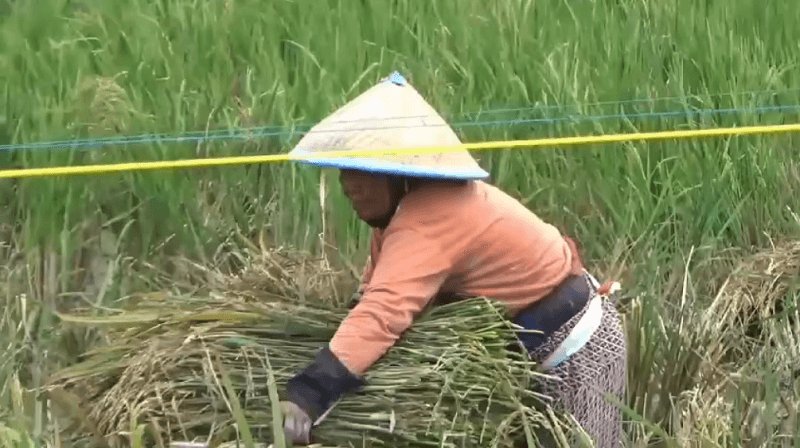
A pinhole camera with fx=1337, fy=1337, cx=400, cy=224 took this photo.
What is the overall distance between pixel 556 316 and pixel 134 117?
140 cm

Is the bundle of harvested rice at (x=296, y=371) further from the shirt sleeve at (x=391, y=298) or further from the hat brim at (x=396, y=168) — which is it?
the hat brim at (x=396, y=168)

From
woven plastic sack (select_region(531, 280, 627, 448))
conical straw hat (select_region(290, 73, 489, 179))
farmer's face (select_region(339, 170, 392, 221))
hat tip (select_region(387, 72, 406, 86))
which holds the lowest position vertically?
woven plastic sack (select_region(531, 280, 627, 448))

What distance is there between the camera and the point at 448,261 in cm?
203

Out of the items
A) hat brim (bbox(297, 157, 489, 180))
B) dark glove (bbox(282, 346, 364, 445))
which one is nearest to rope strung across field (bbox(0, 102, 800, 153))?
hat brim (bbox(297, 157, 489, 180))

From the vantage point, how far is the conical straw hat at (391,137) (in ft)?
6.70

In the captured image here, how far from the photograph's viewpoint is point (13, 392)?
2139mm

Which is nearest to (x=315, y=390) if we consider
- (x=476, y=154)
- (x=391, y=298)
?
(x=391, y=298)

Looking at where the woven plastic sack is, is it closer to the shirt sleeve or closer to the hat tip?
the shirt sleeve

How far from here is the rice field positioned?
7.93 ft

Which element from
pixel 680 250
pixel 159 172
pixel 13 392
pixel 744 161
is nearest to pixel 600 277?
pixel 680 250

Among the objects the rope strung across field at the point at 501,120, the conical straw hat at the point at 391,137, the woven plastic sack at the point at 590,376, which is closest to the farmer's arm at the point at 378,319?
the conical straw hat at the point at 391,137

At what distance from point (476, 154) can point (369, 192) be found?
924 millimetres

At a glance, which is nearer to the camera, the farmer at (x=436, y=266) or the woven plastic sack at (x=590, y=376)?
the farmer at (x=436, y=266)

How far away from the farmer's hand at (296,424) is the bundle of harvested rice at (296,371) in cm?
5
